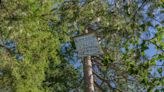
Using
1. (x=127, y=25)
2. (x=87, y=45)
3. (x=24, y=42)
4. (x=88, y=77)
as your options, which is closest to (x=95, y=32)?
(x=127, y=25)

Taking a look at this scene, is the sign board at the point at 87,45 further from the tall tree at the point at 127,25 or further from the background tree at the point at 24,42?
the background tree at the point at 24,42

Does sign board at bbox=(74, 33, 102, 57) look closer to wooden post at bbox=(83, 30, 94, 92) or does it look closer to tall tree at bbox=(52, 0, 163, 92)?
tall tree at bbox=(52, 0, 163, 92)

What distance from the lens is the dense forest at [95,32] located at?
5.44 meters

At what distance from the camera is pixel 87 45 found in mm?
5227

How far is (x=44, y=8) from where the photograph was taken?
9.11 metres

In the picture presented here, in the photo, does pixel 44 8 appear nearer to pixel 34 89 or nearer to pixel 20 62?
pixel 20 62

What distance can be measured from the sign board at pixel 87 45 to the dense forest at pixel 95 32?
0.42m

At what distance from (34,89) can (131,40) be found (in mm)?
5497

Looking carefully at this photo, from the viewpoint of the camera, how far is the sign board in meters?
5.19

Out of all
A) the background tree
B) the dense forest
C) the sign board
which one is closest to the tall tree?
the dense forest

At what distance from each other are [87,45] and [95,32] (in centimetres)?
65

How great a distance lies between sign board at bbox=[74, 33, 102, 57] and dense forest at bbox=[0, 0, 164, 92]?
0.42 meters

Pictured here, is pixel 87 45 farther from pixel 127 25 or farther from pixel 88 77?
pixel 88 77

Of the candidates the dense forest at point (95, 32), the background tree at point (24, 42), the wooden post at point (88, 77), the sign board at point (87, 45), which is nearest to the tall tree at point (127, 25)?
the dense forest at point (95, 32)
